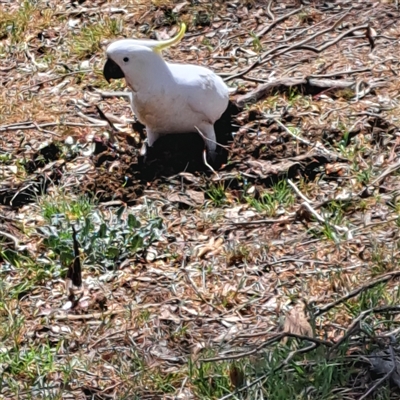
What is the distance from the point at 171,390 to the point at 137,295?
0.51 meters

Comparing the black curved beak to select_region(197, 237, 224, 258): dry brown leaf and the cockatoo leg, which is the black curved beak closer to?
the cockatoo leg

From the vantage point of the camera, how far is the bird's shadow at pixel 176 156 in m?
3.66

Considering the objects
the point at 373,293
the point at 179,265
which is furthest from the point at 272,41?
the point at 373,293

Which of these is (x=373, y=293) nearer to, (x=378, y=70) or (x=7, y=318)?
(x=7, y=318)

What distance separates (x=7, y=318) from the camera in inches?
116

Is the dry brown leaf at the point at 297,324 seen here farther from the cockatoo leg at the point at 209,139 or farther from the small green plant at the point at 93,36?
the small green plant at the point at 93,36

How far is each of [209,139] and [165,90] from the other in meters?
0.27

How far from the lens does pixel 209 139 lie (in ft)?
12.1

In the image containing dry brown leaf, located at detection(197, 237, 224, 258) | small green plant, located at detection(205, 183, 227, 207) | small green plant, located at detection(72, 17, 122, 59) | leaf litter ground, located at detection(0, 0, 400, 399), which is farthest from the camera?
small green plant, located at detection(72, 17, 122, 59)

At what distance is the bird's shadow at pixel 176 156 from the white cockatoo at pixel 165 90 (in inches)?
1.5

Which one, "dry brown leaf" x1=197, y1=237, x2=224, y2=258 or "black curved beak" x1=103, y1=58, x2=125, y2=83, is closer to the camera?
"dry brown leaf" x1=197, y1=237, x2=224, y2=258

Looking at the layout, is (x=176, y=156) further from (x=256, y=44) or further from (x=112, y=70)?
(x=256, y=44)

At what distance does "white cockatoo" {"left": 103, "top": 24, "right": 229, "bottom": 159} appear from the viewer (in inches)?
139

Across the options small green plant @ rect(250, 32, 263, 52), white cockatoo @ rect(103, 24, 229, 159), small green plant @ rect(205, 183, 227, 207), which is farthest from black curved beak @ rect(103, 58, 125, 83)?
small green plant @ rect(250, 32, 263, 52)
